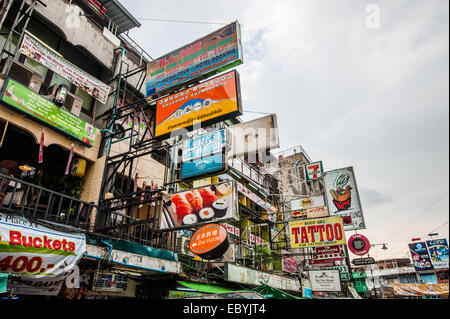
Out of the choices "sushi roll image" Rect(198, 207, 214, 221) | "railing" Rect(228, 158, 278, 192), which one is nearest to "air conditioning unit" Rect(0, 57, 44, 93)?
"sushi roll image" Rect(198, 207, 214, 221)

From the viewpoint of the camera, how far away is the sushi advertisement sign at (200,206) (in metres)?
8.63

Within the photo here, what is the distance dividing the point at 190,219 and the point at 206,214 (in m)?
0.58

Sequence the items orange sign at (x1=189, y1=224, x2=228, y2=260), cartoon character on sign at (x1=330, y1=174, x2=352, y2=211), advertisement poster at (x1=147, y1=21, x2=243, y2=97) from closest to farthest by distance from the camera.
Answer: orange sign at (x1=189, y1=224, x2=228, y2=260) < advertisement poster at (x1=147, y1=21, x2=243, y2=97) < cartoon character on sign at (x1=330, y1=174, x2=352, y2=211)

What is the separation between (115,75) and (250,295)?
11342mm

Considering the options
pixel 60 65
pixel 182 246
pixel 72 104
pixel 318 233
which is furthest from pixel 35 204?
pixel 318 233

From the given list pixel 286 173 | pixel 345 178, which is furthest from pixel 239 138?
pixel 286 173

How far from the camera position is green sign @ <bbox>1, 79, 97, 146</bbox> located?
8812 mm

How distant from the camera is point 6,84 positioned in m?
8.66

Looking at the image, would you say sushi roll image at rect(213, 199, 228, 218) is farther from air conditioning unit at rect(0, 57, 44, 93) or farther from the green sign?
air conditioning unit at rect(0, 57, 44, 93)

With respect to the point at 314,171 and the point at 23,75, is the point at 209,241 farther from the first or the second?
the point at 314,171

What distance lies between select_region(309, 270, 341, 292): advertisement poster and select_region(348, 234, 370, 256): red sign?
1919 mm

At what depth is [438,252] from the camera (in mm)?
51125

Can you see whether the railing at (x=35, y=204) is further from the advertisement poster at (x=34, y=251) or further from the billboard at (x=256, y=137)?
the billboard at (x=256, y=137)
